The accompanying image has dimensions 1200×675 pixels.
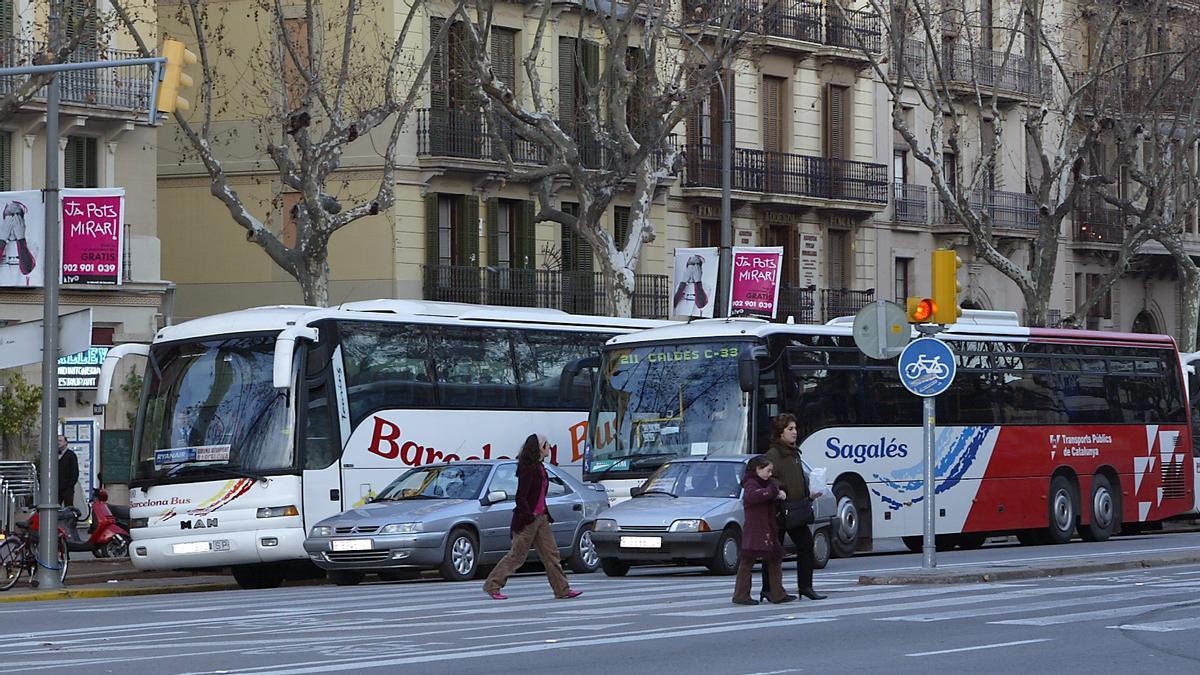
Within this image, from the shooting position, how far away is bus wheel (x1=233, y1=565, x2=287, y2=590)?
27141 millimetres

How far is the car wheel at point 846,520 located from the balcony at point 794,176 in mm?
22639

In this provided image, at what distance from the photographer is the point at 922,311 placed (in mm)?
21719

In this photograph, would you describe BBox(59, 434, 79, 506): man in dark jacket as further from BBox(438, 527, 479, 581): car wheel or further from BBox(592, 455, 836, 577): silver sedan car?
BBox(592, 455, 836, 577): silver sedan car

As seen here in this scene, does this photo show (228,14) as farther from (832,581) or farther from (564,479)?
(832,581)

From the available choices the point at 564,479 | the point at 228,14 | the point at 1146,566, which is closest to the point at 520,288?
the point at 228,14

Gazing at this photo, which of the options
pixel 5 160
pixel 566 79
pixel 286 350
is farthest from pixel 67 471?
pixel 566 79

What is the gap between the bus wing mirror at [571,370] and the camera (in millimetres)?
29375

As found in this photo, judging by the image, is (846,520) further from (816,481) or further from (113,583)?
(113,583)

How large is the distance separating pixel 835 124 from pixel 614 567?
3301 centimetres

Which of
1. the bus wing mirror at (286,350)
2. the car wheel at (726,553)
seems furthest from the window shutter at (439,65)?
the car wheel at (726,553)

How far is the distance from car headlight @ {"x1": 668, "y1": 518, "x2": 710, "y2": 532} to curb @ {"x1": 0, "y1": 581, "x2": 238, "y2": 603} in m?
6.66

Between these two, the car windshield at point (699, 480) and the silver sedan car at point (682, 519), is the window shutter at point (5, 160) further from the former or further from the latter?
the car windshield at point (699, 480)

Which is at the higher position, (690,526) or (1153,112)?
(1153,112)

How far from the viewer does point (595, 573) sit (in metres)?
26.1
